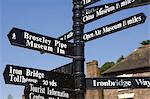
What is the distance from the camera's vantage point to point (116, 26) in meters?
7.25

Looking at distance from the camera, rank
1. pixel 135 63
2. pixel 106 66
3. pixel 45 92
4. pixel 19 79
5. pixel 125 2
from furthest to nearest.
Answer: pixel 106 66 < pixel 135 63 < pixel 125 2 < pixel 45 92 < pixel 19 79

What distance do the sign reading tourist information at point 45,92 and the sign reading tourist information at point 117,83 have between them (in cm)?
50

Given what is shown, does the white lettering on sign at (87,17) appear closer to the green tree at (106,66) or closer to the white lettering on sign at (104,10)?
the white lettering on sign at (104,10)

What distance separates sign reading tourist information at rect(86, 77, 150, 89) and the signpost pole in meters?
0.24

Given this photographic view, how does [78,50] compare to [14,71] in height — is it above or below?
above

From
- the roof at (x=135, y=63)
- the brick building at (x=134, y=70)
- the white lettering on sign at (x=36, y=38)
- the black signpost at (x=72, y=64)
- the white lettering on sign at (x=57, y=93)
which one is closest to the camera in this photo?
the black signpost at (x=72, y=64)

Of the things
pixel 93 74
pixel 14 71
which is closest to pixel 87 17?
pixel 14 71

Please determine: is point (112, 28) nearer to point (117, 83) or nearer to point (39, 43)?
point (117, 83)

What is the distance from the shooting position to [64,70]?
709 centimetres

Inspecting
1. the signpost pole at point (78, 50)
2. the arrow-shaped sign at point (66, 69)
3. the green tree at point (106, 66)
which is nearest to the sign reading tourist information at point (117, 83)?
the signpost pole at point (78, 50)

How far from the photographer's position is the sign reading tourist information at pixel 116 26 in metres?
7.19

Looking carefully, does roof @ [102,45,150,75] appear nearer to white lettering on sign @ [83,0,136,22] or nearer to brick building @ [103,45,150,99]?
brick building @ [103,45,150,99]

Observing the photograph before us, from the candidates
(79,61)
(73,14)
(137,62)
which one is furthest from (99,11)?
(137,62)

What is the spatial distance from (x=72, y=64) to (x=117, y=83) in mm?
934
